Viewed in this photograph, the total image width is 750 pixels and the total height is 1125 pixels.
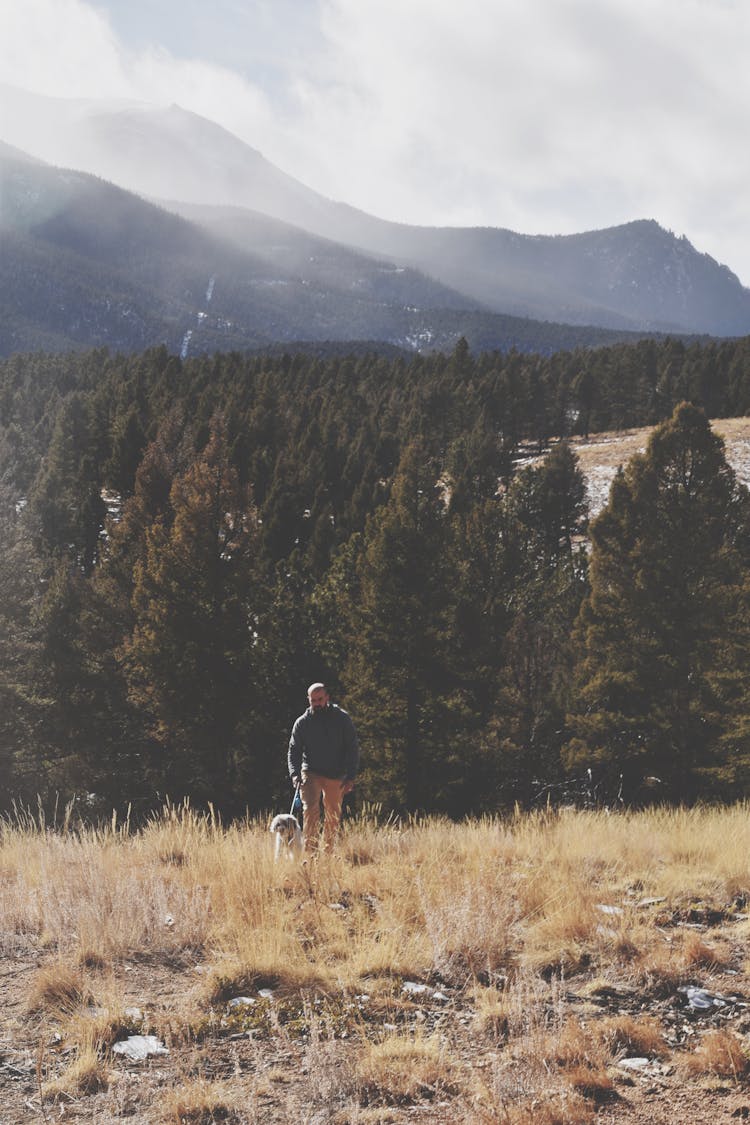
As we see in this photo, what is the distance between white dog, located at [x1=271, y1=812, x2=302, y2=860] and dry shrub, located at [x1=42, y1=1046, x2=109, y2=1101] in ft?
12.3

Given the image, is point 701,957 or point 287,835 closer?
point 701,957

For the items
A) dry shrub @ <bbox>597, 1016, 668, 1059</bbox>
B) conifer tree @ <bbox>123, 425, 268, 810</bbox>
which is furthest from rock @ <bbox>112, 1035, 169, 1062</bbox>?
conifer tree @ <bbox>123, 425, 268, 810</bbox>

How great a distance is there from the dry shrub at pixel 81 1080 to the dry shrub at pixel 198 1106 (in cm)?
40

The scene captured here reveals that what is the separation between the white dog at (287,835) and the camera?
7.54m

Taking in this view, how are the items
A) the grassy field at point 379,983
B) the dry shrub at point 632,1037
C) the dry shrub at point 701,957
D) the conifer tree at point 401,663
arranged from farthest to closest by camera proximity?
the conifer tree at point 401,663 → the dry shrub at point 701,957 → the dry shrub at point 632,1037 → the grassy field at point 379,983

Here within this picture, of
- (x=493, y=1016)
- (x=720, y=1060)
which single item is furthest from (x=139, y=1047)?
(x=720, y=1060)

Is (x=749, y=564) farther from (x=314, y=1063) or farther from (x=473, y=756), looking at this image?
(x=314, y=1063)

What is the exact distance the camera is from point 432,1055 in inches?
149

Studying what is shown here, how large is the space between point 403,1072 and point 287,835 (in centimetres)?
425

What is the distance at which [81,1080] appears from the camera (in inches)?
144

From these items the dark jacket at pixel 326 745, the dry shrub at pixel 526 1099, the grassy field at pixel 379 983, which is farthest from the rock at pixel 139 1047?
the dark jacket at pixel 326 745

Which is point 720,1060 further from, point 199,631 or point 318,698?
point 199,631

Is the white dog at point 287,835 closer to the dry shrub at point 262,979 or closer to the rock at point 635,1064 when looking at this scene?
the dry shrub at point 262,979

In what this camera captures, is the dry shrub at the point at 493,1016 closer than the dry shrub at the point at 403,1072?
No
